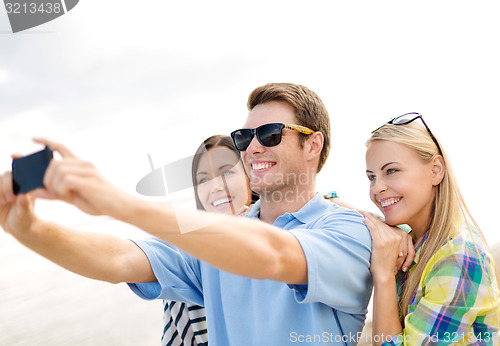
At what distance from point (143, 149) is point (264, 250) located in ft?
3.05

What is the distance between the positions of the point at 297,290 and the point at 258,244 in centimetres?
48

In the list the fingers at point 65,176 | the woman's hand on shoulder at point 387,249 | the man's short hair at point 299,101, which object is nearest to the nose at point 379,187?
the woman's hand on shoulder at point 387,249

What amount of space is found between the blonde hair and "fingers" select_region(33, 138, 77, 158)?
154 cm

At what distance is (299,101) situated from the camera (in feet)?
8.41

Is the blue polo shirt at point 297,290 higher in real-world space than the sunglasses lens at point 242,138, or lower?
lower

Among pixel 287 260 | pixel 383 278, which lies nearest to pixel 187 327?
pixel 383 278

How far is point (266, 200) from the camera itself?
2500 millimetres

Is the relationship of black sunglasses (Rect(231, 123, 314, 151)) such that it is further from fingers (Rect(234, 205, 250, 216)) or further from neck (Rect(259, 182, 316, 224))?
fingers (Rect(234, 205, 250, 216))

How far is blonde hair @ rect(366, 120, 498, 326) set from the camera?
6.67ft

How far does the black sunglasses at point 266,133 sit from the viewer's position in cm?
247

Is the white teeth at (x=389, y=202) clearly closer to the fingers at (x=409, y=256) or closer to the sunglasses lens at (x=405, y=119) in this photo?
the fingers at (x=409, y=256)

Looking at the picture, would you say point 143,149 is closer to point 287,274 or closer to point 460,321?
point 287,274

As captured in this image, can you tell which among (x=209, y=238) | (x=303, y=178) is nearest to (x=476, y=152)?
(x=303, y=178)

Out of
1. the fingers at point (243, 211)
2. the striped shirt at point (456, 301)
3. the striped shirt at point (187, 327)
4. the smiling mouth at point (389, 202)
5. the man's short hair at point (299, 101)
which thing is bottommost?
the striped shirt at point (187, 327)
